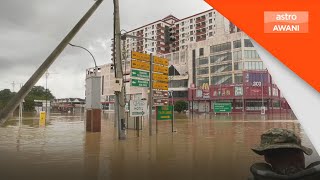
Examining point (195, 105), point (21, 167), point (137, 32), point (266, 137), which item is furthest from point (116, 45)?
point (137, 32)

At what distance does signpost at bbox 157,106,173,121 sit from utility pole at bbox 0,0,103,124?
440 inches

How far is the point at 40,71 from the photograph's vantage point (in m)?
6.58

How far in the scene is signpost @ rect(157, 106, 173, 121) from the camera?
18250mm

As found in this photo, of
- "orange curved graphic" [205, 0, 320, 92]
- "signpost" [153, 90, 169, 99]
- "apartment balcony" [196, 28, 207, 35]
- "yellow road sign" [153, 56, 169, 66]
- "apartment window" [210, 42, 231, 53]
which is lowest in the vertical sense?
"signpost" [153, 90, 169, 99]

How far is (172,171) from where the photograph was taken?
7203 mm

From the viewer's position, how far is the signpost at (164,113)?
59.9 ft

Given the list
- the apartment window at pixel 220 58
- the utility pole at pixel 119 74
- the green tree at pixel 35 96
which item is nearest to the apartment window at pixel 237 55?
the apartment window at pixel 220 58

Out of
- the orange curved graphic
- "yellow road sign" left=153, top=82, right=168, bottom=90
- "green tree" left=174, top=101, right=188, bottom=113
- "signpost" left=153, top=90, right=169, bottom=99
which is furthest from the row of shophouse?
the orange curved graphic

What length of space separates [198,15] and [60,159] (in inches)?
3828

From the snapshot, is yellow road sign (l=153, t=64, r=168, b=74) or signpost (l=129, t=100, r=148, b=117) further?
yellow road sign (l=153, t=64, r=168, b=74)

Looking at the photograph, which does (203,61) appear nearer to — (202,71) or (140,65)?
(202,71)

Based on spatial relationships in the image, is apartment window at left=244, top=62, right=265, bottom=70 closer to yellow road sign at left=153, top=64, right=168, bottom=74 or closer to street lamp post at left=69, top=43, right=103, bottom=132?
street lamp post at left=69, top=43, right=103, bottom=132

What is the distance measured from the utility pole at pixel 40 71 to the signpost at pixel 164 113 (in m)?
11.2

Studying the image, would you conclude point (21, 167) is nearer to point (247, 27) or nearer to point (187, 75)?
point (247, 27)
